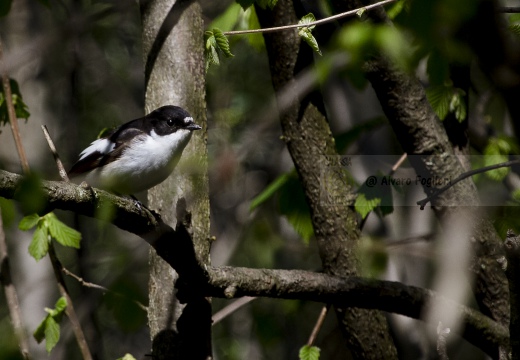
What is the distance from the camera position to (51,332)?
370 cm

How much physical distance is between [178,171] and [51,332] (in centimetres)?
111

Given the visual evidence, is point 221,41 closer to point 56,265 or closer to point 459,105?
point 459,105

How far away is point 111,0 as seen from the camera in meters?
6.58

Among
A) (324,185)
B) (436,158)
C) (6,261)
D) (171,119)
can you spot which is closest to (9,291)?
(6,261)

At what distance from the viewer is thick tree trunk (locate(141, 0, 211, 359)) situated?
3.34 meters

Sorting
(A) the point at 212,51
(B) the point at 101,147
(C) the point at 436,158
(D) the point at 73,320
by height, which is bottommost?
(D) the point at 73,320

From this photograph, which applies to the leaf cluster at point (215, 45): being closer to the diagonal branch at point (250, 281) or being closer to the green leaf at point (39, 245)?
the diagonal branch at point (250, 281)

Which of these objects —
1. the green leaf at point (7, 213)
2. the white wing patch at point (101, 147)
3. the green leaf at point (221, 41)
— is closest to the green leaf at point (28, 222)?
the green leaf at point (7, 213)

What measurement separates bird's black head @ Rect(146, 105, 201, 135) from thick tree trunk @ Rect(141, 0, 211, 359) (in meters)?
0.04

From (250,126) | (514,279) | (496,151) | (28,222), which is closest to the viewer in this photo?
(514,279)

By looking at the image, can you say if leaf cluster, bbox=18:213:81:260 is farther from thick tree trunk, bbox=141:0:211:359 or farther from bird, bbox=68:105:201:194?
thick tree trunk, bbox=141:0:211:359

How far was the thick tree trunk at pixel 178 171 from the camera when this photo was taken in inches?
131

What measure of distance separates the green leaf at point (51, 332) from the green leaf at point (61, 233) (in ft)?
1.45

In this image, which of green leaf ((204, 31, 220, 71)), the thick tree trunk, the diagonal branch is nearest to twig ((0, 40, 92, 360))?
the thick tree trunk
